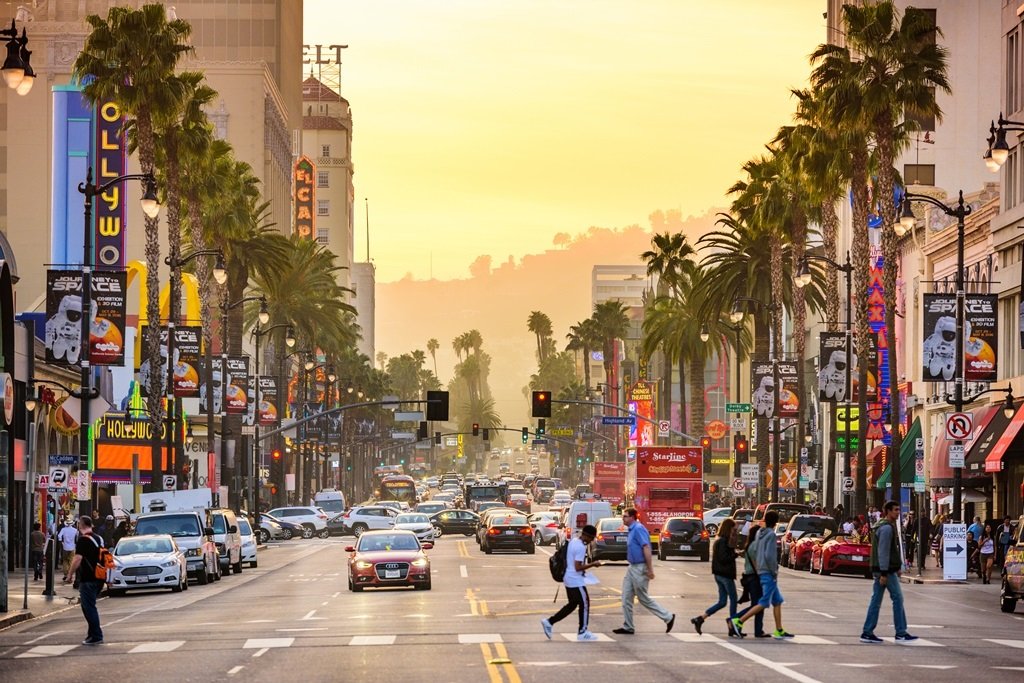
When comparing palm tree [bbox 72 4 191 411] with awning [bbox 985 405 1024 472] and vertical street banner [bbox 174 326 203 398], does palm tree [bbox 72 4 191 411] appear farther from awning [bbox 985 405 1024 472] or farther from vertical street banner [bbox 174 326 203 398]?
awning [bbox 985 405 1024 472]

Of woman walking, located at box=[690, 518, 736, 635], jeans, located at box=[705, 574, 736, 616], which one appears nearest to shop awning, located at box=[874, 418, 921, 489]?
jeans, located at box=[705, 574, 736, 616]

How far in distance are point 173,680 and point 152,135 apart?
42.1 meters

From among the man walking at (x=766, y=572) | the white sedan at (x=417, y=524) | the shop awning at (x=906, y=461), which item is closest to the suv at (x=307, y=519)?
the white sedan at (x=417, y=524)

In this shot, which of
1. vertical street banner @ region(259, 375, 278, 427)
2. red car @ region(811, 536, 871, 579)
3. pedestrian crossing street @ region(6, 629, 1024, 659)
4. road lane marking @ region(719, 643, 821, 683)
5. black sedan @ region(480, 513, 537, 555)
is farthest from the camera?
vertical street banner @ region(259, 375, 278, 427)

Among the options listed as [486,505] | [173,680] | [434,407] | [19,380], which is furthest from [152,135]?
[486,505]

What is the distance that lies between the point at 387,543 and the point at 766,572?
16672 millimetres

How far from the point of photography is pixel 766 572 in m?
25.9

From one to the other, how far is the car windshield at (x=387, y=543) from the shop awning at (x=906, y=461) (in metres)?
27.8

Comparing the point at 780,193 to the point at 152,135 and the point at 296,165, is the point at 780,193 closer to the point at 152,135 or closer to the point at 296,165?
the point at 152,135

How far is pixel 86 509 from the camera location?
45.9 m

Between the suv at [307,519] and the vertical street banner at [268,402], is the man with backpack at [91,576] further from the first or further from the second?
the suv at [307,519]

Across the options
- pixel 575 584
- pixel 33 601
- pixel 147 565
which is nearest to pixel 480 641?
pixel 575 584

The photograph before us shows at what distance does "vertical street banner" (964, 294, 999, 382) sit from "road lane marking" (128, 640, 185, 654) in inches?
1063

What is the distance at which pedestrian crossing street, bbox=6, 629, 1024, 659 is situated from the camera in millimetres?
25406
